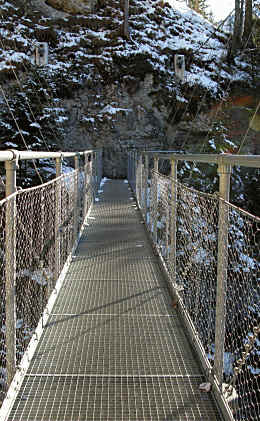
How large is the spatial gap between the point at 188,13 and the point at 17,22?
829 centimetres

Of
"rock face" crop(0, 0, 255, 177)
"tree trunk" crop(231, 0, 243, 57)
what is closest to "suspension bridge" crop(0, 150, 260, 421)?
"rock face" crop(0, 0, 255, 177)

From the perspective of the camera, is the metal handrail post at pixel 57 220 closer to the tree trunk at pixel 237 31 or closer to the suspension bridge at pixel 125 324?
the suspension bridge at pixel 125 324

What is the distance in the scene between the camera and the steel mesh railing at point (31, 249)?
73.7 inches

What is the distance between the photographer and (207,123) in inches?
660

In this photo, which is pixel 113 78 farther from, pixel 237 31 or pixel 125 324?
pixel 125 324

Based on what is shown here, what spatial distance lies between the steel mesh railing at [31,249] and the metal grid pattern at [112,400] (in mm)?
179

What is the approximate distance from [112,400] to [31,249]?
965mm

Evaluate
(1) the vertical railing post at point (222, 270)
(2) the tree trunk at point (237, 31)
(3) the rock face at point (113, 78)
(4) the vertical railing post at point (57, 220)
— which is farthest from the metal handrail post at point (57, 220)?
(2) the tree trunk at point (237, 31)

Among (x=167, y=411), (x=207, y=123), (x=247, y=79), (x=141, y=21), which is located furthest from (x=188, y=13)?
(x=167, y=411)

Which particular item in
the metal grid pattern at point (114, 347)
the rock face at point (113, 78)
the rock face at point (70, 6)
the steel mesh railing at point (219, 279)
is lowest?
the metal grid pattern at point (114, 347)

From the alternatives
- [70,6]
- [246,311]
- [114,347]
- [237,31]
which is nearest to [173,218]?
[246,311]

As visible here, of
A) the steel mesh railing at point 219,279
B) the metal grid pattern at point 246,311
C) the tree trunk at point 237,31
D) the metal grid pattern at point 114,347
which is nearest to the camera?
the metal grid pattern at point 246,311

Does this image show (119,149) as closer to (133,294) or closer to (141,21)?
(141,21)

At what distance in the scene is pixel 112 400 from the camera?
192cm
